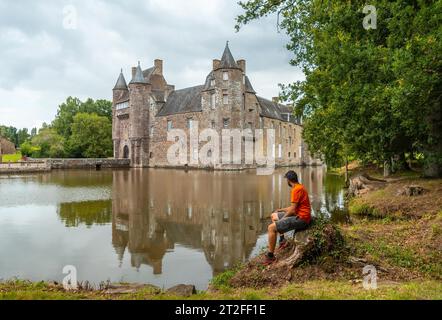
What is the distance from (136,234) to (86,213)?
444 cm

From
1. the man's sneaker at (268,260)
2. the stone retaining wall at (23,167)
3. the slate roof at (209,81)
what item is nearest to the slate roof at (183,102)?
the slate roof at (209,81)

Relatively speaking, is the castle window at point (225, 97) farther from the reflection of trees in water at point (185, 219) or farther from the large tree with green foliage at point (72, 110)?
the large tree with green foliage at point (72, 110)

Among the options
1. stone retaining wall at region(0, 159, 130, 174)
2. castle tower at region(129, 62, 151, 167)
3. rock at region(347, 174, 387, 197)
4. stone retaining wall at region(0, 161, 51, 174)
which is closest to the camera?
rock at region(347, 174, 387, 197)

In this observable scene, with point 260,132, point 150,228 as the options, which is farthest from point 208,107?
point 150,228

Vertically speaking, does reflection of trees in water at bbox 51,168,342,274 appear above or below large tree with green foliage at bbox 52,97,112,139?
below

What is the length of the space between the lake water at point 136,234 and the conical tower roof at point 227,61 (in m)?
28.9

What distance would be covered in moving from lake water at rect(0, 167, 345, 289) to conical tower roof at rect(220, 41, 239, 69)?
2891 centimetres

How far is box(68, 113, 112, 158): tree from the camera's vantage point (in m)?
62.8

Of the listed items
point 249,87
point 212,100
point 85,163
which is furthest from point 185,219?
point 249,87

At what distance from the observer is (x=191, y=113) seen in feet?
164

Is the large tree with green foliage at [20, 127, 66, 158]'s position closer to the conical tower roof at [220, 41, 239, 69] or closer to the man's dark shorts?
the conical tower roof at [220, 41, 239, 69]

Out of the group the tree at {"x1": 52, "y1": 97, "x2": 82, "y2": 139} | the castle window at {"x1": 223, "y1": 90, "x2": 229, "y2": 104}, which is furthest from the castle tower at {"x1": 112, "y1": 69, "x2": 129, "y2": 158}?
the castle window at {"x1": 223, "y1": 90, "x2": 229, "y2": 104}

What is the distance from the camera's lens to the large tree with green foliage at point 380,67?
8.98 meters
